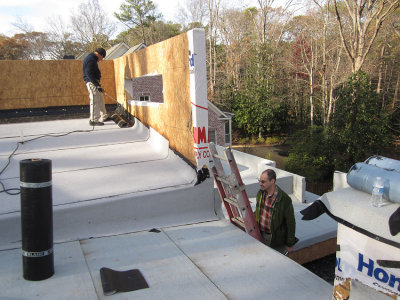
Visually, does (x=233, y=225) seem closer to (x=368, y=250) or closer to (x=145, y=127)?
(x=368, y=250)

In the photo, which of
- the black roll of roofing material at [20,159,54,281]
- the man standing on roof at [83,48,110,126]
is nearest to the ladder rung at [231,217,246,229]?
the black roll of roofing material at [20,159,54,281]

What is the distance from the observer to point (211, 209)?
15.2 feet

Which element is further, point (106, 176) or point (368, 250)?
point (106, 176)

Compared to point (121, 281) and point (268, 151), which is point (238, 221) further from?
point (268, 151)

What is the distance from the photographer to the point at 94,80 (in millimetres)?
7918

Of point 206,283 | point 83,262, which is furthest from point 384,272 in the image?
point 83,262

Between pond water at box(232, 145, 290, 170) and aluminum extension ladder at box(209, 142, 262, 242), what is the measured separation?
69.1ft

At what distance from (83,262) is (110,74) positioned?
8277mm

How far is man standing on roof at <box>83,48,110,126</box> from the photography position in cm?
776

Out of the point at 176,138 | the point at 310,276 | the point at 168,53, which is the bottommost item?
the point at 310,276

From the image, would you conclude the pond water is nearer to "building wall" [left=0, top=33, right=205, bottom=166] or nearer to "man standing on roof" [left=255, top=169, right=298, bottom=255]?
"building wall" [left=0, top=33, right=205, bottom=166]

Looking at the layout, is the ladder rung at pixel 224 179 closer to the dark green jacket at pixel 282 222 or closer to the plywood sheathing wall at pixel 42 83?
the dark green jacket at pixel 282 222

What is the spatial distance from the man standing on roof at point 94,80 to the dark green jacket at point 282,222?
5.55 meters

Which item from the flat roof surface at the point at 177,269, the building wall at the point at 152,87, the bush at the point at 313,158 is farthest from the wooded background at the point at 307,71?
the flat roof surface at the point at 177,269
